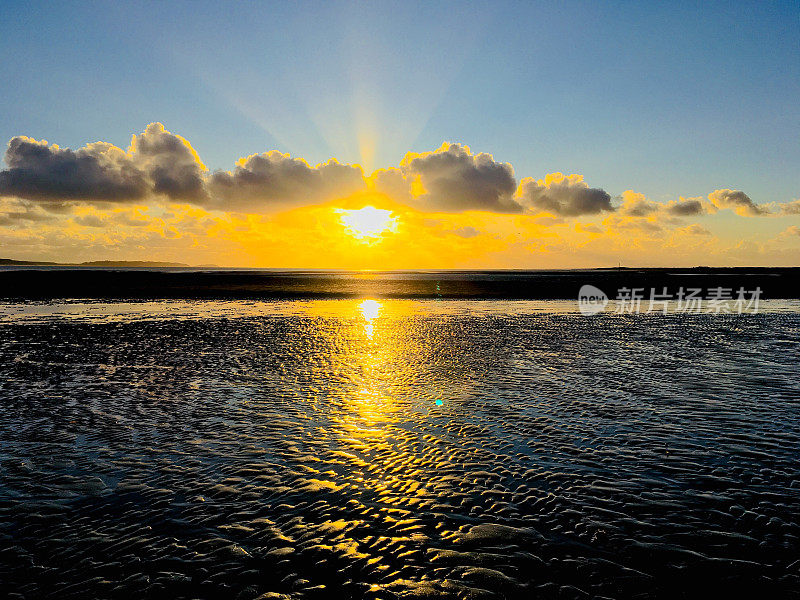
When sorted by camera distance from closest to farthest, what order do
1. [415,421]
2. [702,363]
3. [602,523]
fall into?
[602,523] → [415,421] → [702,363]

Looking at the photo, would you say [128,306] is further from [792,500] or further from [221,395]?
[792,500]

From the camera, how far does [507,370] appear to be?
22.5 metres

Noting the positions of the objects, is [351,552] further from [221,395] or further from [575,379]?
[575,379]

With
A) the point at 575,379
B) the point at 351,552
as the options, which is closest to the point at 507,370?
the point at 575,379

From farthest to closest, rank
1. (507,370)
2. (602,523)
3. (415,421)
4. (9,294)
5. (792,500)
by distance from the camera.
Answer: (9,294) < (507,370) < (415,421) < (792,500) < (602,523)

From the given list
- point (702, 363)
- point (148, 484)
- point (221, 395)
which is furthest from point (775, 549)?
point (702, 363)

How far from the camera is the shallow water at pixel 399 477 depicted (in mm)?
7500

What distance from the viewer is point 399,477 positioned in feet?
36.1

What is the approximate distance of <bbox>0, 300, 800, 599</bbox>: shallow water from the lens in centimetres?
750

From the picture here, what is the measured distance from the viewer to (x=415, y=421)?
15078 millimetres

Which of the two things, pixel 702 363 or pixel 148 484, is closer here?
pixel 148 484

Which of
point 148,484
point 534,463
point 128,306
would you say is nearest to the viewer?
point 148,484

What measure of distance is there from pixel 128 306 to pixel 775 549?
6058cm

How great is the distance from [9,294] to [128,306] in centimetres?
2782
